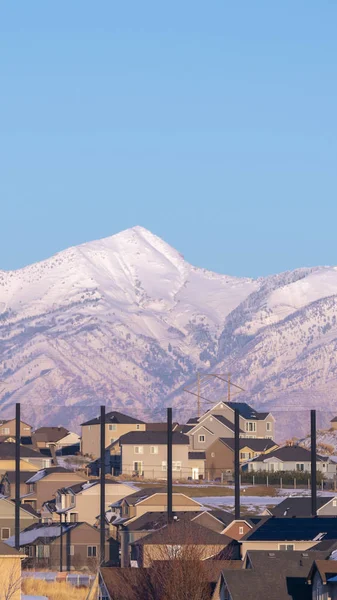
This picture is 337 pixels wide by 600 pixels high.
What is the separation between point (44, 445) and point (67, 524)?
73.1m

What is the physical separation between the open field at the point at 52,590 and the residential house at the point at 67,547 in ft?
51.3

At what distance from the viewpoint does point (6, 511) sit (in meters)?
101

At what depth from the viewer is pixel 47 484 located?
387 ft

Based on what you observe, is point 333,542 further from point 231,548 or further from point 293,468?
point 293,468

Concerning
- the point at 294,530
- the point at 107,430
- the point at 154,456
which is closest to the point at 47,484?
the point at 154,456

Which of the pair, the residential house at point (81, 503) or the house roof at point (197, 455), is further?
the house roof at point (197, 455)

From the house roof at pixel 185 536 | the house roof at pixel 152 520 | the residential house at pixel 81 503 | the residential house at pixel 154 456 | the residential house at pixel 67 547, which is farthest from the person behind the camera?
the residential house at pixel 154 456

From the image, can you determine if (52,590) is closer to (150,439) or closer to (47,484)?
(47,484)

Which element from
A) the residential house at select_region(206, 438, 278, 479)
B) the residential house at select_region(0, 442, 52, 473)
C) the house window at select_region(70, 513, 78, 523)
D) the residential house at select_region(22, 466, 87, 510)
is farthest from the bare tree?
the residential house at select_region(206, 438, 278, 479)

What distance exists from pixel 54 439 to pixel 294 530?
104 metres

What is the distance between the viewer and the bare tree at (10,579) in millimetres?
59906

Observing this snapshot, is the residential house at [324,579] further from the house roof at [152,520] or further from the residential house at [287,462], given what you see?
the residential house at [287,462]

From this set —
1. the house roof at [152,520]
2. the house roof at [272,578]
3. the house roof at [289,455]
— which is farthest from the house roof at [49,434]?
the house roof at [272,578]

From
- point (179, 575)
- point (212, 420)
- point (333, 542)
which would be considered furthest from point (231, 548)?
point (212, 420)
